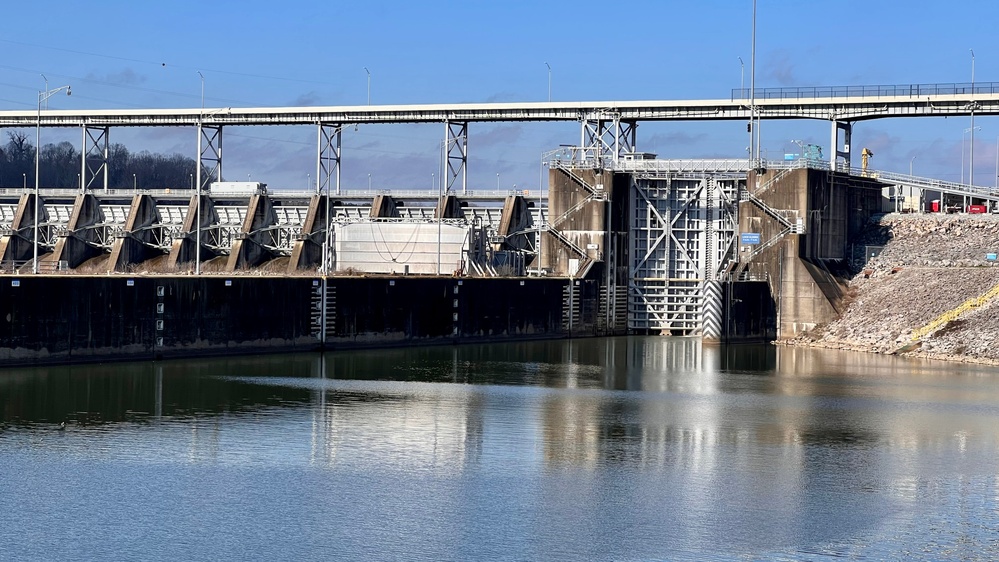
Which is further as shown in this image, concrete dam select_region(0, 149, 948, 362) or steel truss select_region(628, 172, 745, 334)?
steel truss select_region(628, 172, 745, 334)

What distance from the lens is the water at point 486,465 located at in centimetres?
2156

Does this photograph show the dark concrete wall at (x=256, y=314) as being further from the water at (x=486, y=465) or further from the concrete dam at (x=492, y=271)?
the water at (x=486, y=465)

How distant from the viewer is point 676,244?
70938mm

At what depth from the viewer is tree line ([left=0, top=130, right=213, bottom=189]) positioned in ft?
559

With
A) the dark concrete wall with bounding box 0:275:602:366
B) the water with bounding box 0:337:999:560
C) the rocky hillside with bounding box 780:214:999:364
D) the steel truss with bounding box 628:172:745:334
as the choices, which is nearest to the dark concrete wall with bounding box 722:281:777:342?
the rocky hillside with bounding box 780:214:999:364

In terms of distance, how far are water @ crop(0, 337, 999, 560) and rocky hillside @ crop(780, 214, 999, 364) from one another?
10.8m

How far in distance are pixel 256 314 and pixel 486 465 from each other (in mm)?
25944

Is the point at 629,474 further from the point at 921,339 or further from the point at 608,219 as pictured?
the point at 608,219

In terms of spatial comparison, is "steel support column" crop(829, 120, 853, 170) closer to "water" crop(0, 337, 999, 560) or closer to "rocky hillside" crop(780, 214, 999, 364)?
"rocky hillside" crop(780, 214, 999, 364)

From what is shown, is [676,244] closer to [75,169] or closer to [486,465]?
[486,465]

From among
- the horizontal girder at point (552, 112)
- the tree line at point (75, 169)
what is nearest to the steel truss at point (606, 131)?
the horizontal girder at point (552, 112)

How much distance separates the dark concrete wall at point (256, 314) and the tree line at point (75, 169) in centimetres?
10860

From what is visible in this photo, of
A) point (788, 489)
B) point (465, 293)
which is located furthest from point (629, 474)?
point (465, 293)

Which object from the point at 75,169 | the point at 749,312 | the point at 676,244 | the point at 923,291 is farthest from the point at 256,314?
the point at 75,169
